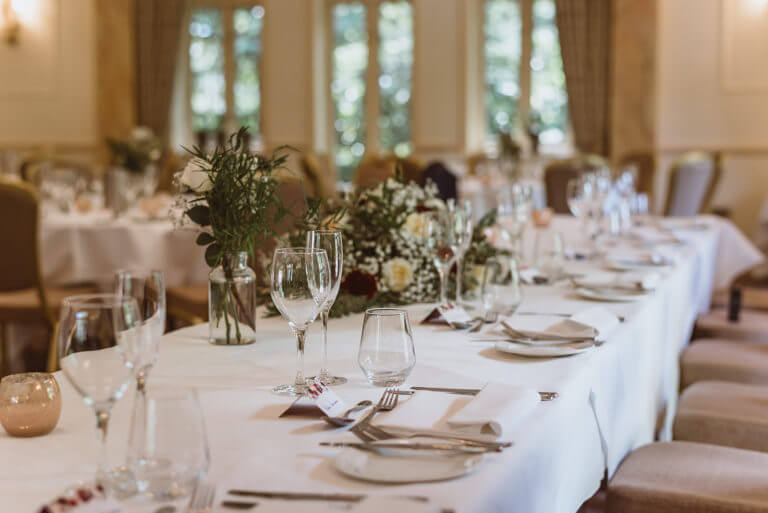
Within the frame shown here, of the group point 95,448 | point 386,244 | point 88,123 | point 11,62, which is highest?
point 11,62

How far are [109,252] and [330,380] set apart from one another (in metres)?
3.02

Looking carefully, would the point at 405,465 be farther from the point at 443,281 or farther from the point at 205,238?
the point at 443,281

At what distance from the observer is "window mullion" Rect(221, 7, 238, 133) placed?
10023 millimetres

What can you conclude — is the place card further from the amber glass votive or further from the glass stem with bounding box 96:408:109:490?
the glass stem with bounding box 96:408:109:490

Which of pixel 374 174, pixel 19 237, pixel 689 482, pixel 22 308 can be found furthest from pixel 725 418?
pixel 22 308

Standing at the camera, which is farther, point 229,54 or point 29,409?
point 229,54

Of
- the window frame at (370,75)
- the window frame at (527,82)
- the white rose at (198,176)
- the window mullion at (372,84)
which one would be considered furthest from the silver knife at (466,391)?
the window mullion at (372,84)

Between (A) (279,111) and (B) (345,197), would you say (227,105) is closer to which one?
(A) (279,111)

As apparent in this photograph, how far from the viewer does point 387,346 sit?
1264 mm

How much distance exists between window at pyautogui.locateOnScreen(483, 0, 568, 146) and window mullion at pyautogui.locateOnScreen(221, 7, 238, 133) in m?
2.94

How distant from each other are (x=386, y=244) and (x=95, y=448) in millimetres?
1086

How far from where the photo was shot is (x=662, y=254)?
2.92 m

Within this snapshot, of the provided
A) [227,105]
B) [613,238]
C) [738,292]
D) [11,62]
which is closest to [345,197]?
[613,238]

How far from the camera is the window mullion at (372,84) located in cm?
952
